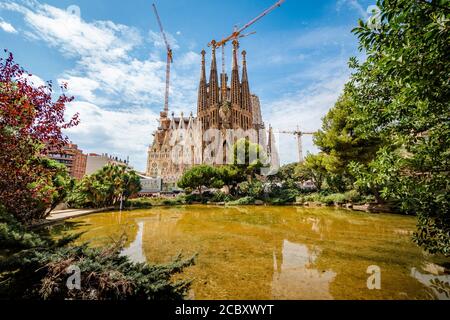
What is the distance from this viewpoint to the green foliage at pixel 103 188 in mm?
17812

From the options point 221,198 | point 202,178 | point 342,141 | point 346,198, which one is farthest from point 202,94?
point 346,198

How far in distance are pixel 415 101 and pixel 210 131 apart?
148 ft

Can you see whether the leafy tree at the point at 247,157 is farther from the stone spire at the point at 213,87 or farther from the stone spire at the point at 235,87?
the stone spire at the point at 213,87

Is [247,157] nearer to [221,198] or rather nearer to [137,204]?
[221,198]

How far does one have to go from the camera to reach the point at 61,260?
8.48ft

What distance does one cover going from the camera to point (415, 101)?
284 cm

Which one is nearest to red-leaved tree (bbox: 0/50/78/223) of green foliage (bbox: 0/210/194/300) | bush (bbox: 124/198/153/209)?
green foliage (bbox: 0/210/194/300)

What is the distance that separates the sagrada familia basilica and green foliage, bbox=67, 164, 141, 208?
2488 cm

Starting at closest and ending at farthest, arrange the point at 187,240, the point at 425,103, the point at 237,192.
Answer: the point at 425,103 < the point at 187,240 < the point at 237,192

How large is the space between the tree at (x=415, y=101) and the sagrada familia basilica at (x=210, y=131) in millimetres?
38737

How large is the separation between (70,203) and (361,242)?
854 inches

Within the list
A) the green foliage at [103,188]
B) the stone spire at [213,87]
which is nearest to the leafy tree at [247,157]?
the green foliage at [103,188]
